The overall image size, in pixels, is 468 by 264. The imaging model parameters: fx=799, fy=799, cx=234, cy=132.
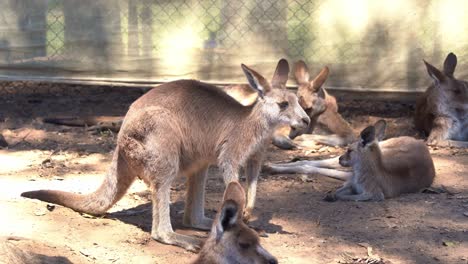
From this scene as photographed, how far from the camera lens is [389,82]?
10.1m

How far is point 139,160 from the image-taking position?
5.91 m

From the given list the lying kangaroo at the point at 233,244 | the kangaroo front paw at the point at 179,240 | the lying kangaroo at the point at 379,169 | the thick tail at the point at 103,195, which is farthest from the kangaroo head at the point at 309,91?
the lying kangaroo at the point at 233,244

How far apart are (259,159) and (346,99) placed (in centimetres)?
435

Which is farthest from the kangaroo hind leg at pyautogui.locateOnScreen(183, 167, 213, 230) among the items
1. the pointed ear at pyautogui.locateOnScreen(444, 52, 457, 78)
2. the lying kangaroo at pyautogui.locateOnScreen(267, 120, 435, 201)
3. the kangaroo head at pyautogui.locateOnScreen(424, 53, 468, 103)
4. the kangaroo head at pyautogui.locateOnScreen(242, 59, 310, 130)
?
the pointed ear at pyautogui.locateOnScreen(444, 52, 457, 78)

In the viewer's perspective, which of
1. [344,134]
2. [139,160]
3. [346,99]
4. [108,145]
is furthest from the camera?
[346,99]

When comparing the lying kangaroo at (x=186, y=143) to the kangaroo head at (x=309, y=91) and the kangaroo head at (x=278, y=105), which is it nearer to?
the kangaroo head at (x=278, y=105)

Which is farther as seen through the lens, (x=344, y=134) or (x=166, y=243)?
(x=344, y=134)

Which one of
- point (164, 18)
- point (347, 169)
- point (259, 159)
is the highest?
point (164, 18)

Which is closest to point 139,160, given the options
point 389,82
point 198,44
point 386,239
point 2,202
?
point 2,202

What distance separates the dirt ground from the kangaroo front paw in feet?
0.15

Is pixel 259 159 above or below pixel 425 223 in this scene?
above

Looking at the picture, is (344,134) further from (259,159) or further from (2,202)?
(2,202)

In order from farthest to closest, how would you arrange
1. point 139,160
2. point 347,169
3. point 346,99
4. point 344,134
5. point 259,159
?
1. point 346,99
2. point 344,134
3. point 347,169
4. point 259,159
5. point 139,160

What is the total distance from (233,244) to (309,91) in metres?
5.50
